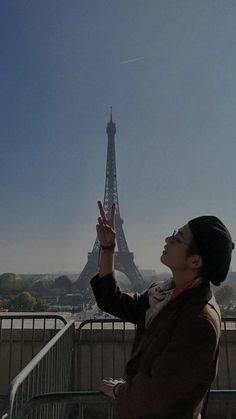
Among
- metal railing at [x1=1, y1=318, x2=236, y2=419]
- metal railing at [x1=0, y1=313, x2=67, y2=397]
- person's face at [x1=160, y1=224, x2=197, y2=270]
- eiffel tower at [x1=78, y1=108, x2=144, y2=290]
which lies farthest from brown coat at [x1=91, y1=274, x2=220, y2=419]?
eiffel tower at [x1=78, y1=108, x2=144, y2=290]

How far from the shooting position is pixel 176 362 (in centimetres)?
137

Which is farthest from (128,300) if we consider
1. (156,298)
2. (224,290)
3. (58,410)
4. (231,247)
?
(224,290)

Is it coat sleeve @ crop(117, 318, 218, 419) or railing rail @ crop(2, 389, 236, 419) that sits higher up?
coat sleeve @ crop(117, 318, 218, 419)

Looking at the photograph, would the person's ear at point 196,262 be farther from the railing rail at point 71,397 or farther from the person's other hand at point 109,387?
the railing rail at point 71,397

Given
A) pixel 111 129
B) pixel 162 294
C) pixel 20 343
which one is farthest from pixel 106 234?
pixel 111 129

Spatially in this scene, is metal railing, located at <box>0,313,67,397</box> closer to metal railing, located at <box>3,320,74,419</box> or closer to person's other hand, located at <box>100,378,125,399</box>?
metal railing, located at <box>3,320,74,419</box>

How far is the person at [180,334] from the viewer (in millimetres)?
1384

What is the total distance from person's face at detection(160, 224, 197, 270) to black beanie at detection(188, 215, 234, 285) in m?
0.05

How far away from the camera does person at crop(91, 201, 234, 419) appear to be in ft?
4.54

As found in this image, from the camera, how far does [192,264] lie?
64.4 inches

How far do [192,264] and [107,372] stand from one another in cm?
364

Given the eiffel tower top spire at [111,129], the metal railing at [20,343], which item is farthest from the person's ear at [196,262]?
the eiffel tower top spire at [111,129]

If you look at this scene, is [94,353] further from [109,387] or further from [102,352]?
[109,387]

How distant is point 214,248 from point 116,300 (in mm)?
691
